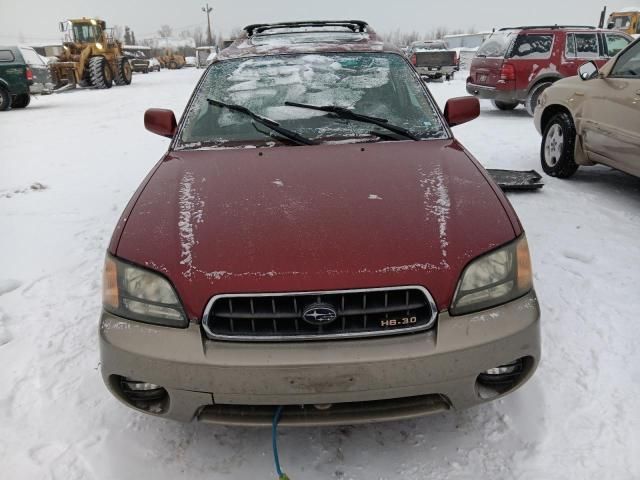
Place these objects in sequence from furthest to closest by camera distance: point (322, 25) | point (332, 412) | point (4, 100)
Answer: point (4, 100) < point (322, 25) < point (332, 412)

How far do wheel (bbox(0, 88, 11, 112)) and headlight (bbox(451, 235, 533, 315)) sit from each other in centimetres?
1572

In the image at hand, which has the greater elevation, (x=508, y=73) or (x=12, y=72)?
(x=12, y=72)

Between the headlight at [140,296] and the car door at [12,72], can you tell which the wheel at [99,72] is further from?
the headlight at [140,296]

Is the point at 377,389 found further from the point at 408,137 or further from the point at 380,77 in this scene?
the point at 380,77

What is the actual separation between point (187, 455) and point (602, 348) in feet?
6.98

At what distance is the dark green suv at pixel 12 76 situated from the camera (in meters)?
14.0

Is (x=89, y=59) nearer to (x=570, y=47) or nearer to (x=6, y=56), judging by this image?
(x=6, y=56)

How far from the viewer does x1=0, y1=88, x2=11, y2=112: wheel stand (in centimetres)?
1393

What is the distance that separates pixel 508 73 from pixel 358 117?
8.32 meters

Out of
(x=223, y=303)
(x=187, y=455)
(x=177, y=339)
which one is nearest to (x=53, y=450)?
(x=187, y=455)

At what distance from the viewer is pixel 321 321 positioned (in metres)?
1.73

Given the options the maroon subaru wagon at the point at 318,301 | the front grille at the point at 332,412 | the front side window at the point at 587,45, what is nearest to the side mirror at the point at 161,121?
the maroon subaru wagon at the point at 318,301

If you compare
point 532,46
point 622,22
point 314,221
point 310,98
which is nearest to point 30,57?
point 532,46

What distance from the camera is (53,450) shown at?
6.91 feet
